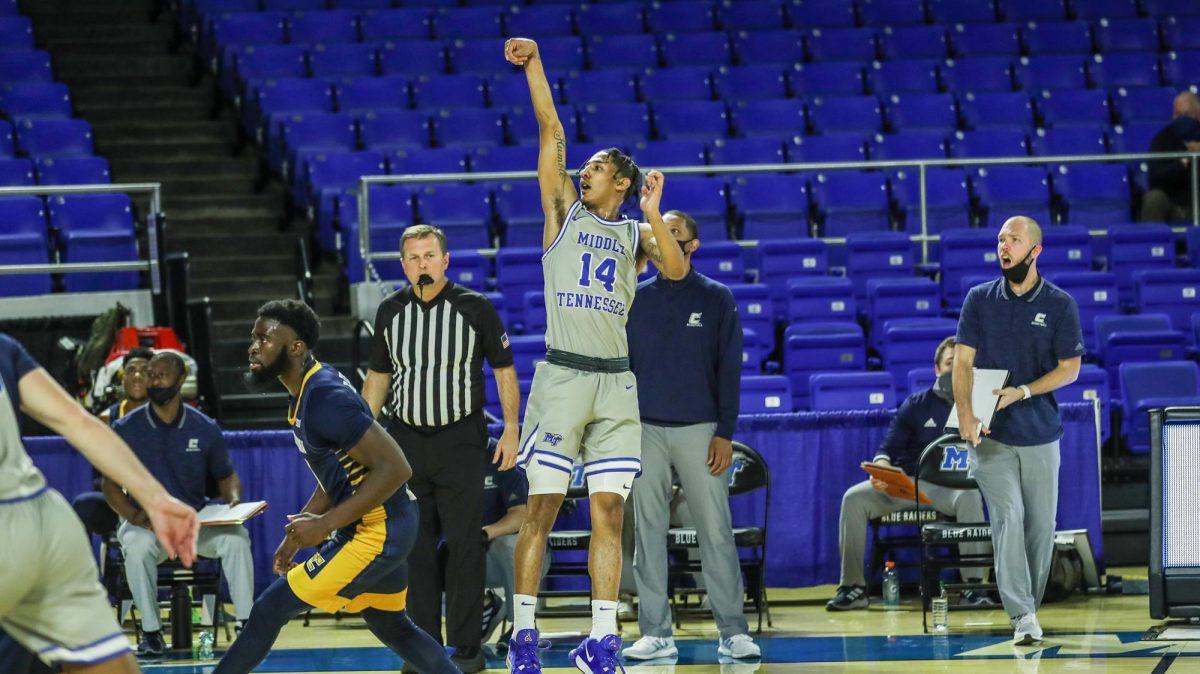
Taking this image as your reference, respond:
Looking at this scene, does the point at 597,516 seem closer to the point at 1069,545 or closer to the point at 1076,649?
the point at 1076,649

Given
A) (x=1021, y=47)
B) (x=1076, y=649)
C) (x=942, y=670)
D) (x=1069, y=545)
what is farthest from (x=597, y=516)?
(x=1021, y=47)

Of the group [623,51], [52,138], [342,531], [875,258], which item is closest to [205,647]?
[342,531]

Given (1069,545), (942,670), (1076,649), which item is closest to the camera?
(942,670)

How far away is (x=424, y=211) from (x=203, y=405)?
9.57ft

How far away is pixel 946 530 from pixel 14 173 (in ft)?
26.9

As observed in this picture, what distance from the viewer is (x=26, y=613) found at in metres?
3.91

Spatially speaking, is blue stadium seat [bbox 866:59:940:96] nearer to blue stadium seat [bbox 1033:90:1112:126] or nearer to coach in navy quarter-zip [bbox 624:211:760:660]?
blue stadium seat [bbox 1033:90:1112:126]

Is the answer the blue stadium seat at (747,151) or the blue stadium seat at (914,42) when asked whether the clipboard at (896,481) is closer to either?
the blue stadium seat at (747,151)

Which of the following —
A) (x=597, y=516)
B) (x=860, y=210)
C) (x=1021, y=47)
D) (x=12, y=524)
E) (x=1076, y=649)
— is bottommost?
(x=1076, y=649)

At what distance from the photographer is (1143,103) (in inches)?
613

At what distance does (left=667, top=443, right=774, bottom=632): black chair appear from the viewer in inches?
336

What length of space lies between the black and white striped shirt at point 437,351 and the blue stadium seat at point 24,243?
5760mm

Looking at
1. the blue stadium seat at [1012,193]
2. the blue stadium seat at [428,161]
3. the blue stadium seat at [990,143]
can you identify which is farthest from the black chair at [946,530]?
the blue stadium seat at [990,143]

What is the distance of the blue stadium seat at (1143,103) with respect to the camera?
50.8ft
